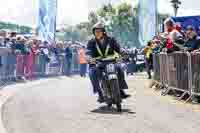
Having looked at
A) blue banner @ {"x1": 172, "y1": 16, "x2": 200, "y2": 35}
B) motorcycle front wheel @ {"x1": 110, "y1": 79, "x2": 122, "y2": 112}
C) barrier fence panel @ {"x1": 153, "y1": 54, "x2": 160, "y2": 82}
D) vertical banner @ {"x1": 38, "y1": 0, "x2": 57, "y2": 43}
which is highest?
vertical banner @ {"x1": 38, "y1": 0, "x2": 57, "y2": 43}

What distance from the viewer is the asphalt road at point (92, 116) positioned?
9148 mm

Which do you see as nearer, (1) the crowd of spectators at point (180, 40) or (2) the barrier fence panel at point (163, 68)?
(1) the crowd of spectators at point (180, 40)

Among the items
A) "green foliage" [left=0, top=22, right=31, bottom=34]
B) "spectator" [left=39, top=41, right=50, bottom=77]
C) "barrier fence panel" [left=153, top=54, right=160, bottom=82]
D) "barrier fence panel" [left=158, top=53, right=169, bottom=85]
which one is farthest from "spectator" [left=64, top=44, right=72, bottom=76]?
"green foliage" [left=0, top=22, right=31, bottom=34]

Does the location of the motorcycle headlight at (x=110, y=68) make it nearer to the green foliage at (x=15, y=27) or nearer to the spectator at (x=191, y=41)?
the spectator at (x=191, y=41)

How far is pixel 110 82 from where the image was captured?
11523 millimetres

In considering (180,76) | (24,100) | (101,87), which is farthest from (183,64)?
(24,100)

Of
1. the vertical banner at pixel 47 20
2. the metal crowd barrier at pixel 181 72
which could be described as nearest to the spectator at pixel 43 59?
the vertical banner at pixel 47 20

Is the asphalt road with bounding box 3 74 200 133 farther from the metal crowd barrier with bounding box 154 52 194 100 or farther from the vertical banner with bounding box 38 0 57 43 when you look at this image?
the vertical banner with bounding box 38 0 57 43

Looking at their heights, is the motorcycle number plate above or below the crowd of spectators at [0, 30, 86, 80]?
below

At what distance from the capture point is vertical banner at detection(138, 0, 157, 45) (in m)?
33.2

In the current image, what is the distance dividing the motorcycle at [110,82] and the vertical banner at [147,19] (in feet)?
69.8

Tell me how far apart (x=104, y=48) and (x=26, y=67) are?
12.5 metres

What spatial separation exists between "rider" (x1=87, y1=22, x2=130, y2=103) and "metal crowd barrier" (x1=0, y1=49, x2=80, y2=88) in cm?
874

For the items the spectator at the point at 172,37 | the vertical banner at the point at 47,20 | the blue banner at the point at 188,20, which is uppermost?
the vertical banner at the point at 47,20
